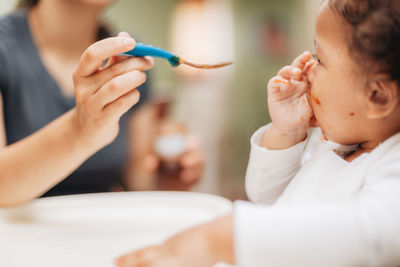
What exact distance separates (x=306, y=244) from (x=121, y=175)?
27.7 inches

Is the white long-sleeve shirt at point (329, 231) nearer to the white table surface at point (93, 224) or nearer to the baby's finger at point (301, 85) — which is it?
the baby's finger at point (301, 85)

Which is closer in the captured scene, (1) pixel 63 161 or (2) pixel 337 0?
(2) pixel 337 0

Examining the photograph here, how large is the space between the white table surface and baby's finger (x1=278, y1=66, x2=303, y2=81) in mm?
260

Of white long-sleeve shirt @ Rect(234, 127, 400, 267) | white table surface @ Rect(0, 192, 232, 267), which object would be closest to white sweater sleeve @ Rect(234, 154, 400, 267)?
white long-sleeve shirt @ Rect(234, 127, 400, 267)

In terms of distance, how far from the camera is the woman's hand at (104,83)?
0.37 metres

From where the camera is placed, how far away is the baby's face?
1.06 ft

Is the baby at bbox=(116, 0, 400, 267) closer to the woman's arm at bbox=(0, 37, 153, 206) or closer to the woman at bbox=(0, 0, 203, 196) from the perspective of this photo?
the woman's arm at bbox=(0, 37, 153, 206)

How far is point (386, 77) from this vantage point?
31cm

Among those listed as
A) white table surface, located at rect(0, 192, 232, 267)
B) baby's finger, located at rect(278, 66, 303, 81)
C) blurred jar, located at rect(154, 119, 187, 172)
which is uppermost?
baby's finger, located at rect(278, 66, 303, 81)

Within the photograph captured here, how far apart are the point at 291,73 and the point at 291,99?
0.10ft

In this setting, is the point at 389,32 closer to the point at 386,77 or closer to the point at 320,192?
the point at 386,77

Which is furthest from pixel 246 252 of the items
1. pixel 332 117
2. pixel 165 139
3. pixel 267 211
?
pixel 165 139

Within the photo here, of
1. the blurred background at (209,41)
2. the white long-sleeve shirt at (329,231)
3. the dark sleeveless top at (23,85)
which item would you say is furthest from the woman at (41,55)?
the blurred background at (209,41)

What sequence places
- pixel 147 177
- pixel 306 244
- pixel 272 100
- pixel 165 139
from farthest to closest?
pixel 147 177, pixel 165 139, pixel 272 100, pixel 306 244
